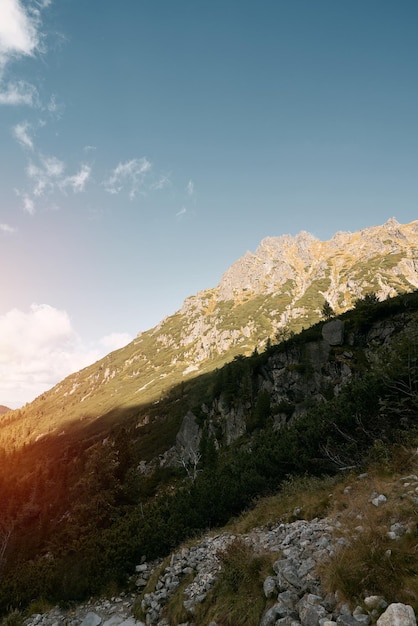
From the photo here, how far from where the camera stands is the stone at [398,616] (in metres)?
6.52

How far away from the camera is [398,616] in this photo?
662 cm

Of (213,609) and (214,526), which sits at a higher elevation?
(213,609)

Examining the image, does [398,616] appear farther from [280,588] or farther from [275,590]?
[275,590]

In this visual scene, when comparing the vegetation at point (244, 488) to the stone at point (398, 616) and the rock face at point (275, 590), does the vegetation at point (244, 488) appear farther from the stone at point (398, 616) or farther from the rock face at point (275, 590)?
the stone at point (398, 616)

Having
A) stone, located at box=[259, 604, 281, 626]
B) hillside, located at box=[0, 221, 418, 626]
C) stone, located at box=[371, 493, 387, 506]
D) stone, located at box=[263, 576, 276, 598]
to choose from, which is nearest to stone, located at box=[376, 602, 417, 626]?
hillside, located at box=[0, 221, 418, 626]

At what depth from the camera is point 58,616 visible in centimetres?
2075

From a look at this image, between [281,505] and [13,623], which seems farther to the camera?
[281,505]

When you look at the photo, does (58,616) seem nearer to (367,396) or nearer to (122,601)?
(122,601)

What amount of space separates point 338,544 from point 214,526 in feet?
62.6

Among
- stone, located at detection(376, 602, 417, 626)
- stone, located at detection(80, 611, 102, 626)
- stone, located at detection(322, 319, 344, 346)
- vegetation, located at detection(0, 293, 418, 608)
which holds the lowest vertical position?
stone, located at detection(80, 611, 102, 626)

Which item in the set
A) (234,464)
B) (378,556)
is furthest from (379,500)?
(234,464)

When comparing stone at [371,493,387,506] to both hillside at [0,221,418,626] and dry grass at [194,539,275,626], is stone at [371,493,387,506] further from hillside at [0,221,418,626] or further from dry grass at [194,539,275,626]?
dry grass at [194,539,275,626]

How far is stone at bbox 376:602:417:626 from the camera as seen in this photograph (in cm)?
652

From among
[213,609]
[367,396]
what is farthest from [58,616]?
[367,396]
